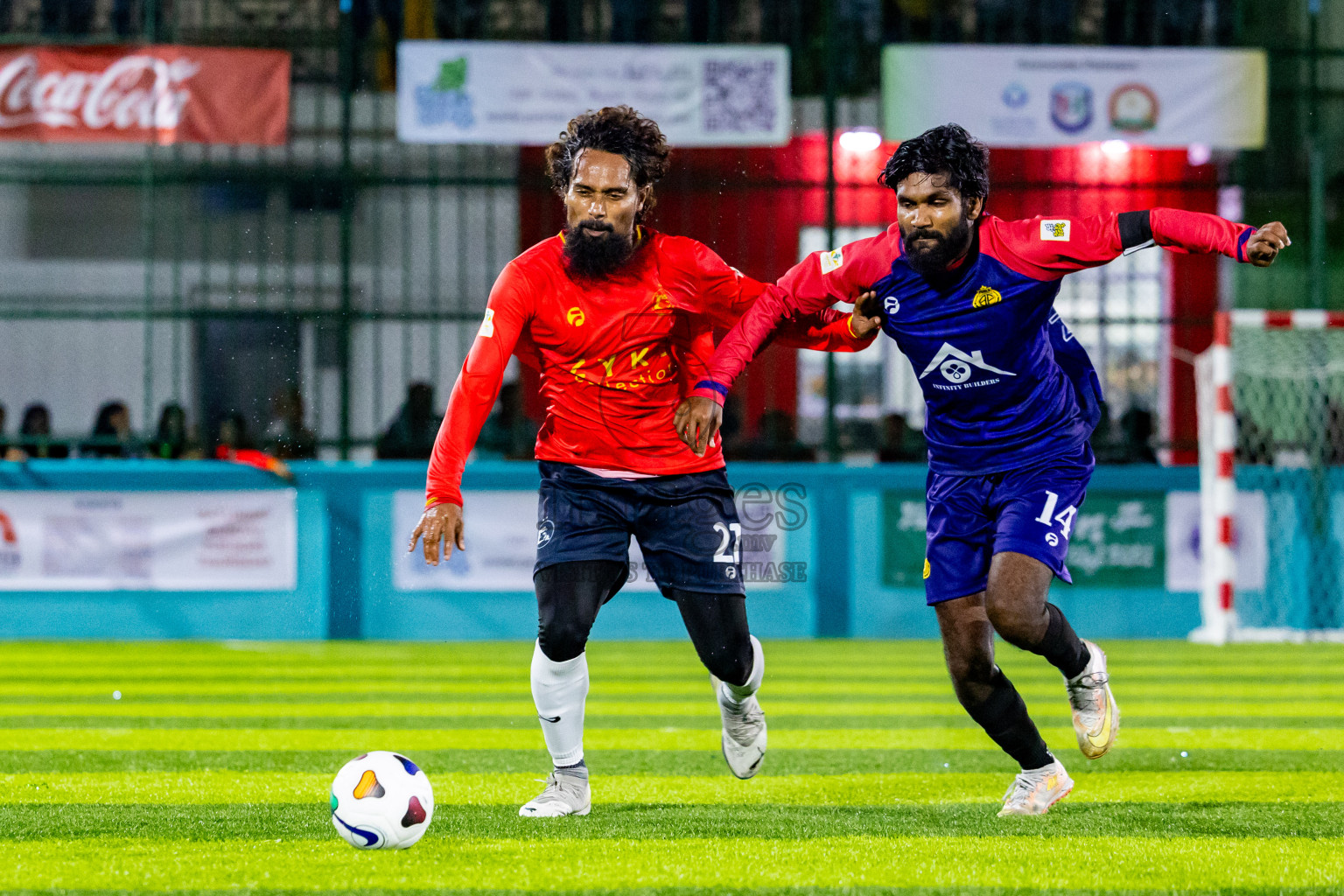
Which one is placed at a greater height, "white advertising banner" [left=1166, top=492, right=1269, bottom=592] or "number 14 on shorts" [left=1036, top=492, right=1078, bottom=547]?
"number 14 on shorts" [left=1036, top=492, right=1078, bottom=547]

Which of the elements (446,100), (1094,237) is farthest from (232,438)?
(1094,237)

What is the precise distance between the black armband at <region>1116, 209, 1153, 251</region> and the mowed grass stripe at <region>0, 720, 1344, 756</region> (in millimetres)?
2898

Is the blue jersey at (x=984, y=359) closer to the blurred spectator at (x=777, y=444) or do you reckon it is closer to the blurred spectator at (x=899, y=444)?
the blurred spectator at (x=777, y=444)

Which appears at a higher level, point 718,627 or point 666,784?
point 718,627

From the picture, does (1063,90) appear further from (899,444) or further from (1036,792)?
(1036,792)

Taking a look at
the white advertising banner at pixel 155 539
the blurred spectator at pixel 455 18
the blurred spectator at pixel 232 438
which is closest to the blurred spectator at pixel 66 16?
the blurred spectator at pixel 455 18

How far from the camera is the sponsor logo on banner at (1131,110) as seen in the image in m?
13.5

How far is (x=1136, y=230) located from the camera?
4.67m

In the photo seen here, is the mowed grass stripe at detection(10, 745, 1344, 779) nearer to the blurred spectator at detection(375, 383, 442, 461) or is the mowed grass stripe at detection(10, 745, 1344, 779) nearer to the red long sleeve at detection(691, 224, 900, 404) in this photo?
the red long sleeve at detection(691, 224, 900, 404)

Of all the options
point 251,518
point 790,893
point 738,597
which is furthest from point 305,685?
point 790,893

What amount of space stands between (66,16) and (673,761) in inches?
517

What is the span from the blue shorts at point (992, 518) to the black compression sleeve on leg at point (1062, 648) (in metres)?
0.13

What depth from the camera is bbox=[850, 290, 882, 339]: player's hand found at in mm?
4961

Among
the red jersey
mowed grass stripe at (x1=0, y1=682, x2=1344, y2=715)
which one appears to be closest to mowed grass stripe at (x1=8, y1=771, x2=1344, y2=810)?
the red jersey
